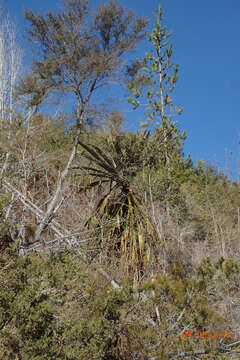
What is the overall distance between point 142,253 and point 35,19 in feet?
19.3

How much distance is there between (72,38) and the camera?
6.32 meters

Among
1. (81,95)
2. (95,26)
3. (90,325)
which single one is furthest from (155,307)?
(95,26)

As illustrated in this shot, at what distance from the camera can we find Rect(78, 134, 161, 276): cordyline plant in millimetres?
4211

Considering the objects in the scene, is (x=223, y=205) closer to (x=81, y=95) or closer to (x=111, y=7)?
(x=81, y=95)
